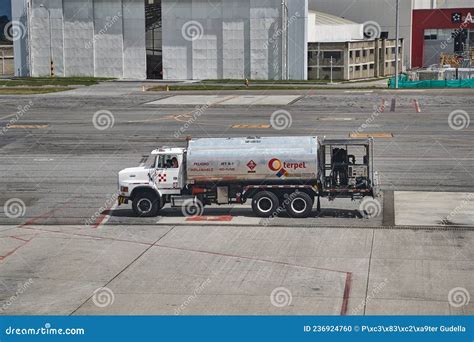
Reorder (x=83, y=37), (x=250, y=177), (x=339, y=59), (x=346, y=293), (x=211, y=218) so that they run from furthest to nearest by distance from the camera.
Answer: (x=83, y=37)
(x=339, y=59)
(x=211, y=218)
(x=250, y=177)
(x=346, y=293)

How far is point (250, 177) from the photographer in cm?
3372

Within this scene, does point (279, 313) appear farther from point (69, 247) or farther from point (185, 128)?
point (185, 128)

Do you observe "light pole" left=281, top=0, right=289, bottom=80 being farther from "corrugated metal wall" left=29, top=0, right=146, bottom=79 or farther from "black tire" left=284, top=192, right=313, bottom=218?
"black tire" left=284, top=192, right=313, bottom=218

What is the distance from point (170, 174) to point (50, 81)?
71295 mm

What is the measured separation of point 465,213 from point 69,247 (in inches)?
598

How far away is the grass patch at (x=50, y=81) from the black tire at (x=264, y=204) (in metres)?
67.9

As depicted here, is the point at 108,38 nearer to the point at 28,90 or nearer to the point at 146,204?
the point at 28,90

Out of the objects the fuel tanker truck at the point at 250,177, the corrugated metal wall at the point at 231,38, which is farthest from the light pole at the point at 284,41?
the fuel tanker truck at the point at 250,177

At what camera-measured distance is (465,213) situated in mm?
34281

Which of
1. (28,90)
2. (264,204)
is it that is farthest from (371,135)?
(28,90)

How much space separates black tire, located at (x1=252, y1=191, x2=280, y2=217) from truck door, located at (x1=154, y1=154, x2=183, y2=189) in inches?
122
